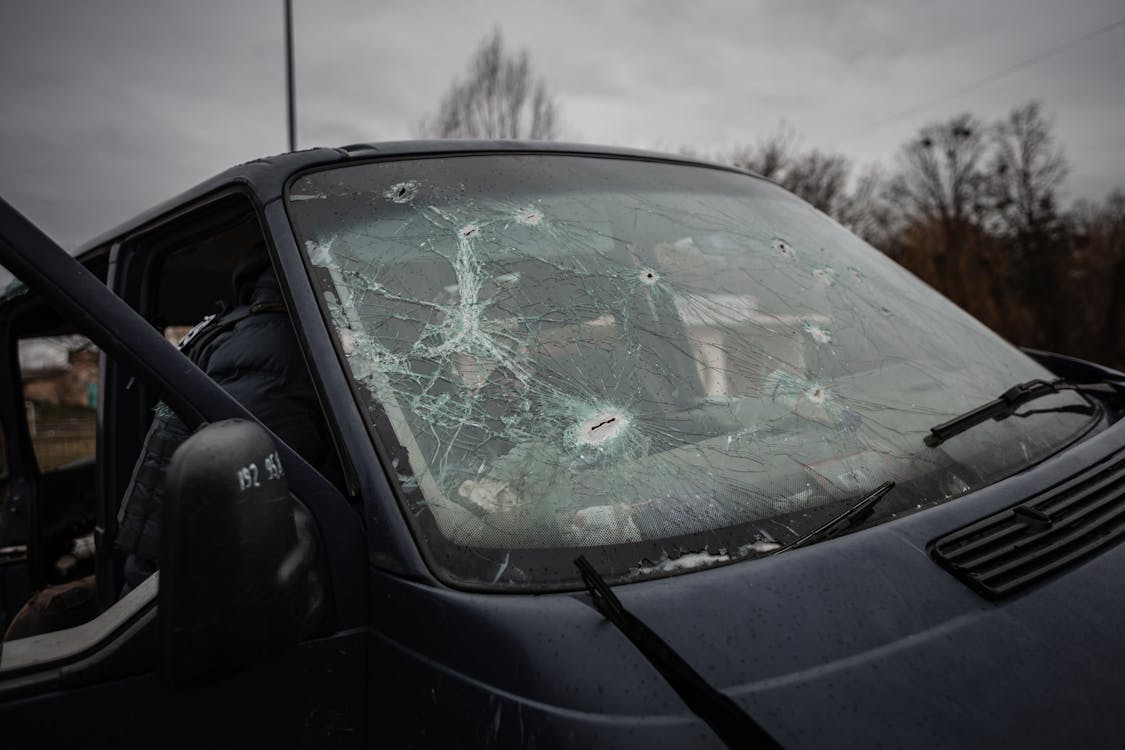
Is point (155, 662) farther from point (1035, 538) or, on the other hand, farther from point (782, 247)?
point (782, 247)

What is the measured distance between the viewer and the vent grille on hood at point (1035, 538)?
3.59 ft

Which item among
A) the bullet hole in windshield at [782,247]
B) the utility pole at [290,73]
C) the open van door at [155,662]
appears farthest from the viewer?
the utility pole at [290,73]

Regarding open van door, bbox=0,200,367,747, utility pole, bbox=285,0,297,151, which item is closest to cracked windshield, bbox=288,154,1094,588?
open van door, bbox=0,200,367,747

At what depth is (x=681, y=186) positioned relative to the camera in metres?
1.98

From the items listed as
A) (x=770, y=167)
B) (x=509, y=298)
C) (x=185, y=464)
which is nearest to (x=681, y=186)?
(x=509, y=298)

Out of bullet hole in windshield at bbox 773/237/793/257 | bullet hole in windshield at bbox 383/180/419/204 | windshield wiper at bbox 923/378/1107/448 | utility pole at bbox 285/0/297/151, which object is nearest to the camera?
windshield wiper at bbox 923/378/1107/448

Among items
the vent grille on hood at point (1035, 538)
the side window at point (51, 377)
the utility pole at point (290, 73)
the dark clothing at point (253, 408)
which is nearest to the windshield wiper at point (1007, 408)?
the vent grille on hood at point (1035, 538)

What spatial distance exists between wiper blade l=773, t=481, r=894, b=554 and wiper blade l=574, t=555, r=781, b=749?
294mm

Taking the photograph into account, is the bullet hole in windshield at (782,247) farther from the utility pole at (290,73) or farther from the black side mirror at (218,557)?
the utility pole at (290,73)

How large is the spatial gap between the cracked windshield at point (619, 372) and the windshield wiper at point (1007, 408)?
0.06 ft

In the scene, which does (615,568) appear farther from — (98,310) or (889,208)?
(889,208)

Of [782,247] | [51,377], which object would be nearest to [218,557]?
[782,247]

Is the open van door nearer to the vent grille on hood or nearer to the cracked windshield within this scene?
the cracked windshield

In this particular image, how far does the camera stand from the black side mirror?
87 centimetres
